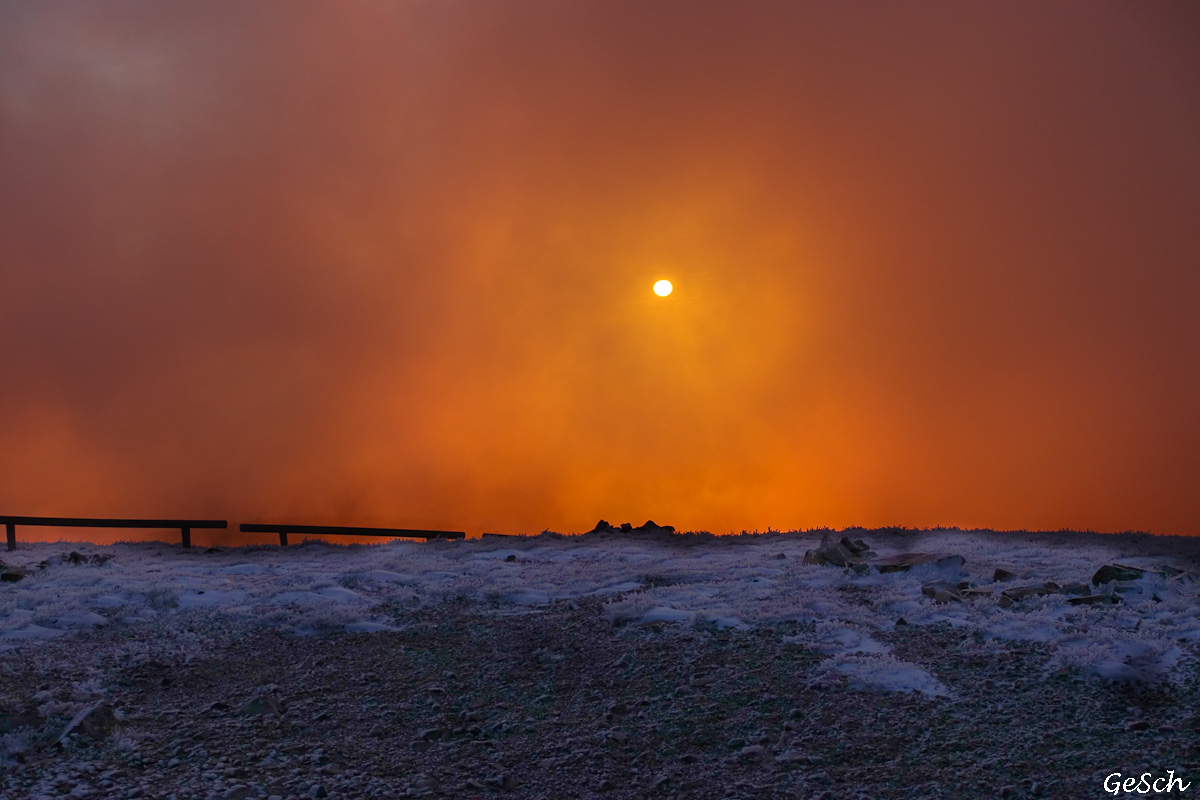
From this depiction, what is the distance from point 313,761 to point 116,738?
1767mm

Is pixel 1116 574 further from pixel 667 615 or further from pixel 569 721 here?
pixel 569 721

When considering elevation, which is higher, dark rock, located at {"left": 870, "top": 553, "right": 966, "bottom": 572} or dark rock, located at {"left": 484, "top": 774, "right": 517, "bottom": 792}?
dark rock, located at {"left": 870, "top": 553, "right": 966, "bottom": 572}

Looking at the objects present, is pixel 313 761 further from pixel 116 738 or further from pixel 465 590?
pixel 465 590

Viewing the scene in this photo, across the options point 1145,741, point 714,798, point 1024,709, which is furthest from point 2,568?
point 1145,741

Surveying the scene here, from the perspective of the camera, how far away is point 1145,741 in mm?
6879

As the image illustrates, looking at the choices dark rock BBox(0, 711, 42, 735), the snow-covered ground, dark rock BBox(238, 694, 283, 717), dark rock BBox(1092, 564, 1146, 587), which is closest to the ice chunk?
the snow-covered ground

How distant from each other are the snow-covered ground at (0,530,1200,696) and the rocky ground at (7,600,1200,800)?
1.26ft

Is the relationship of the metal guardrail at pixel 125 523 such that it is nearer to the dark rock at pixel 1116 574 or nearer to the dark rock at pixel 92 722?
the dark rock at pixel 92 722

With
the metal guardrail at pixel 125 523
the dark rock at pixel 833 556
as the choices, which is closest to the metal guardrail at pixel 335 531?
the metal guardrail at pixel 125 523

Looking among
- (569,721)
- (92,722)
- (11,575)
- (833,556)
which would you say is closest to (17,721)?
(92,722)

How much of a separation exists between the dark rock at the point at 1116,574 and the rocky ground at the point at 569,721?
8.73ft

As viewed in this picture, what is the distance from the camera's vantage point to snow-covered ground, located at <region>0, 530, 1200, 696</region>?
8859 millimetres

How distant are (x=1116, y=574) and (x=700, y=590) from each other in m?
5.06

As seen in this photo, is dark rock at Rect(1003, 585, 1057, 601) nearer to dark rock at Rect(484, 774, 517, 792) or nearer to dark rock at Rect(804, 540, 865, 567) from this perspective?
dark rock at Rect(804, 540, 865, 567)
